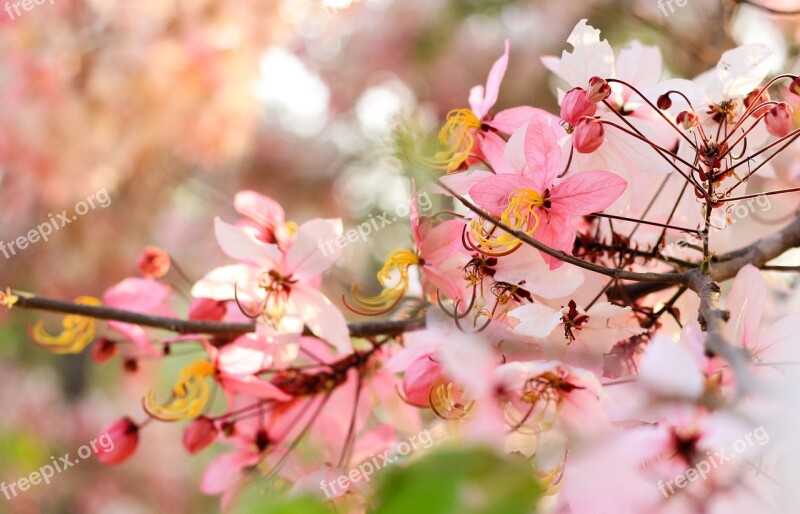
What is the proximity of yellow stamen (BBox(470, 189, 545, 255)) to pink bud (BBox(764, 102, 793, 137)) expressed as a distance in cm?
11

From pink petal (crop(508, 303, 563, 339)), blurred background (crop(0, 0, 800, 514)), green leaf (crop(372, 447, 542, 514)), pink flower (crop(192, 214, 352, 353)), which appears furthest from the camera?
blurred background (crop(0, 0, 800, 514))

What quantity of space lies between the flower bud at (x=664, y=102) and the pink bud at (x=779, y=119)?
0.14ft

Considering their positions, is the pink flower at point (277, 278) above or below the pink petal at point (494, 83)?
below

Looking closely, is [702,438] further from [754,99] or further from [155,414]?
[155,414]

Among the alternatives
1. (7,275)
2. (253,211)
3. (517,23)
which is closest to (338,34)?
(517,23)

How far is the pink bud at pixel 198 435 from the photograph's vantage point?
1.42 feet

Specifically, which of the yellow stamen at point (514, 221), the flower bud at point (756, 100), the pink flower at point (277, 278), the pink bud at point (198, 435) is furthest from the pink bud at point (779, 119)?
the pink bud at point (198, 435)

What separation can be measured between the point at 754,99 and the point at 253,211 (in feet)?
0.86

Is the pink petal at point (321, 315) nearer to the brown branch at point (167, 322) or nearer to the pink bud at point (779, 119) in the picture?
the brown branch at point (167, 322)

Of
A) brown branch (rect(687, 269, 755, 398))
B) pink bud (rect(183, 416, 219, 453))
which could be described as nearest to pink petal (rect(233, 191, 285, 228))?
pink bud (rect(183, 416, 219, 453))

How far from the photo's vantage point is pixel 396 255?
36cm

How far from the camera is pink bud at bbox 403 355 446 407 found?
332 mm

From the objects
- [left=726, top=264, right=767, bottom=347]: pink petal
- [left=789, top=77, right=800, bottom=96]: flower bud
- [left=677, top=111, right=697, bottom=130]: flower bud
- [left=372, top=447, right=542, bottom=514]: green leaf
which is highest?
[left=677, top=111, right=697, bottom=130]: flower bud

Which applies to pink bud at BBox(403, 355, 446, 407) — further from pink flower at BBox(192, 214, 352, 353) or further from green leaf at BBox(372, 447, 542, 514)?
green leaf at BBox(372, 447, 542, 514)
